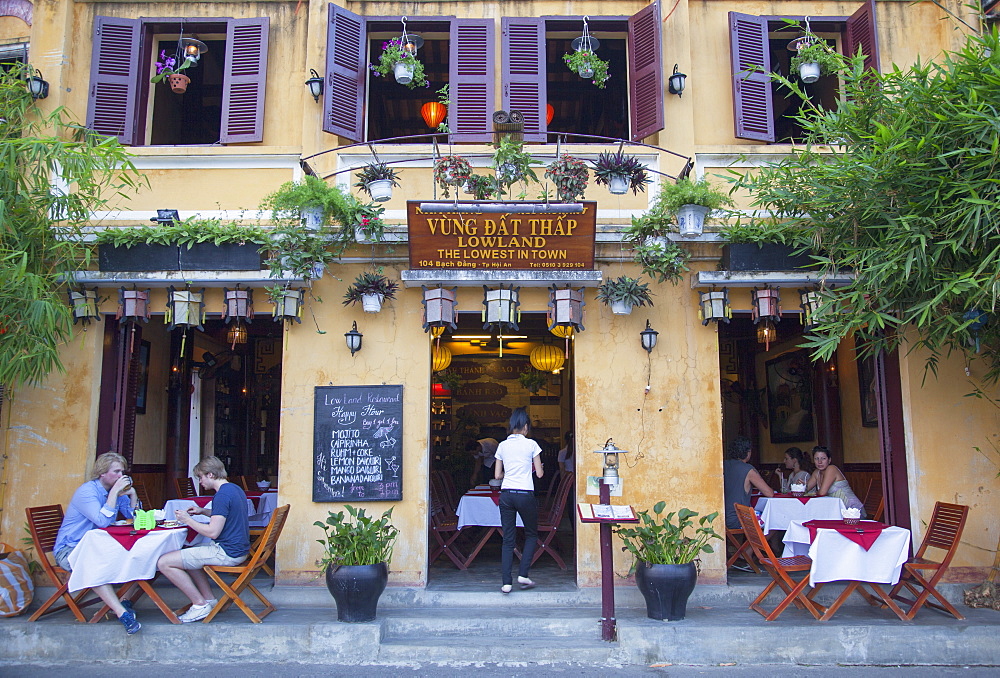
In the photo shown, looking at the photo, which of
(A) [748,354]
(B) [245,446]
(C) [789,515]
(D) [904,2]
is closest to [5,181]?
(B) [245,446]

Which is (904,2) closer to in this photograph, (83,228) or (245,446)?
(83,228)

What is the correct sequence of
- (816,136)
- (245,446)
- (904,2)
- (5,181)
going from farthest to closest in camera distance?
(245,446) → (904,2) → (816,136) → (5,181)

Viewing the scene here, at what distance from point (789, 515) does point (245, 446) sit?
8.20 meters

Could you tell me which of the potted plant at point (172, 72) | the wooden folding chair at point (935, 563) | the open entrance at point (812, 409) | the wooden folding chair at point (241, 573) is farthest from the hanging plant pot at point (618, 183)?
the potted plant at point (172, 72)

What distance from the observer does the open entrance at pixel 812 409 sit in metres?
7.90

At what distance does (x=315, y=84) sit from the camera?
8305 millimetres

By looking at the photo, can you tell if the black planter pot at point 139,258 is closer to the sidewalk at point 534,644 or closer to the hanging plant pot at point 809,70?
the sidewalk at point 534,644

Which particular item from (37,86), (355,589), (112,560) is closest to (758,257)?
(355,589)

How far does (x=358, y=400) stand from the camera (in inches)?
306

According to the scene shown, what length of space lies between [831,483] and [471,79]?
6075 mm

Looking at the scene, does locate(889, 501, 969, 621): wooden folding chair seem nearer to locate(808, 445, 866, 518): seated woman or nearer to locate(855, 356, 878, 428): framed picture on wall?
locate(808, 445, 866, 518): seated woman

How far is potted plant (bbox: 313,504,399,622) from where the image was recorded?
6422 millimetres

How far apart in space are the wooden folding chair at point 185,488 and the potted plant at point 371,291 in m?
3.82

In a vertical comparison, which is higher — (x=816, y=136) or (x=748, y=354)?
(x=816, y=136)
